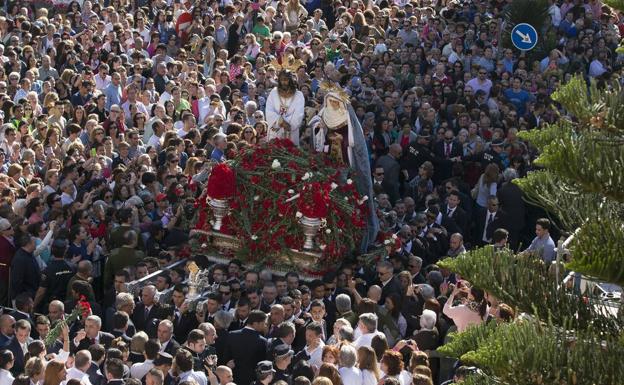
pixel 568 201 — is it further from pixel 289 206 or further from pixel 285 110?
pixel 285 110

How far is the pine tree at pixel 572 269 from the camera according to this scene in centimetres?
869

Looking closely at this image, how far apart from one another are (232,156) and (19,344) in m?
5.54

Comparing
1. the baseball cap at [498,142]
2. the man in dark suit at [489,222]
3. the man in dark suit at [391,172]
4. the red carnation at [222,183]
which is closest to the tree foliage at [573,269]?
the red carnation at [222,183]

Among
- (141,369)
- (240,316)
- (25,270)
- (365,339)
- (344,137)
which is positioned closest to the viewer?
(141,369)

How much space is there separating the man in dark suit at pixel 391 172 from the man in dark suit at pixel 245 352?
21.1 ft

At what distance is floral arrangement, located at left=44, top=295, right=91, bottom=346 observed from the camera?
14.9m

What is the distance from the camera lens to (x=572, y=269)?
8.89 meters

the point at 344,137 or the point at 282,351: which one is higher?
the point at 344,137

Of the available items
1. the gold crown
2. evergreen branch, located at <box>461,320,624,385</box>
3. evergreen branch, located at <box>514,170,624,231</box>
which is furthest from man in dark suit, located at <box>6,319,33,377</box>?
evergreen branch, located at <box>461,320,624,385</box>

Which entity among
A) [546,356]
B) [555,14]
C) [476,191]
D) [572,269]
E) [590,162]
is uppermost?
[590,162]

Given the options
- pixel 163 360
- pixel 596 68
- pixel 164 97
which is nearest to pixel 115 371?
pixel 163 360

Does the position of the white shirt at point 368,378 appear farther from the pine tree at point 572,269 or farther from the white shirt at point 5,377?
the pine tree at point 572,269

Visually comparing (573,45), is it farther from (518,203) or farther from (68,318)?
(68,318)

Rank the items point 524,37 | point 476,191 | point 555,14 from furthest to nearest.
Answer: point 555,14 < point 524,37 < point 476,191
